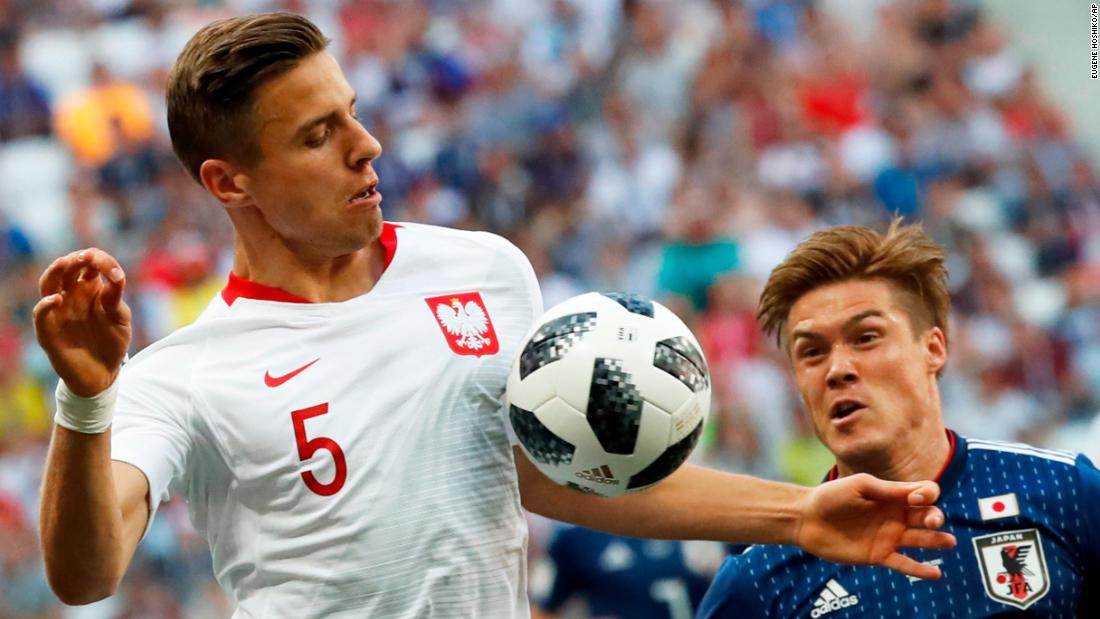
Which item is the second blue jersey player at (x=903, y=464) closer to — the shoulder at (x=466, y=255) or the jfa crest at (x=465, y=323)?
the shoulder at (x=466, y=255)

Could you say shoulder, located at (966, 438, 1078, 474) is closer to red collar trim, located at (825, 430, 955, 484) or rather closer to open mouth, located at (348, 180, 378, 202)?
red collar trim, located at (825, 430, 955, 484)

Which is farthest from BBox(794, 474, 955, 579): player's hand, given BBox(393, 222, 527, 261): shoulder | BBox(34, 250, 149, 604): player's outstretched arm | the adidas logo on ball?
BBox(34, 250, 149, 604): player's outstretched arm

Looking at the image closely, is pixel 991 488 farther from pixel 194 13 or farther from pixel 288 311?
pixel 194 13

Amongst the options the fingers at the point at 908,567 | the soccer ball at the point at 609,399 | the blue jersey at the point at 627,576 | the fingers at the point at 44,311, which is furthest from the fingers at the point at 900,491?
the blue jersey at the point at 627,576

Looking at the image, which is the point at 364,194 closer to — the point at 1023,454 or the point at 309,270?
the point at 309,270

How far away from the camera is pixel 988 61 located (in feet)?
42.3

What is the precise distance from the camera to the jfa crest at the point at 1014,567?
13.9 feet

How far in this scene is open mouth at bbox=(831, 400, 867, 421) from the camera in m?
4.48

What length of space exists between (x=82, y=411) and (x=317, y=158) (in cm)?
85

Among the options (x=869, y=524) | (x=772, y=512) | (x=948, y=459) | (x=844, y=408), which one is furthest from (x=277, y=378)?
(x=948, y=459)

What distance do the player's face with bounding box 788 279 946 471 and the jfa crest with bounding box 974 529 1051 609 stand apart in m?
0.37

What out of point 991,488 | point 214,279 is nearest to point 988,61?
point 214,279

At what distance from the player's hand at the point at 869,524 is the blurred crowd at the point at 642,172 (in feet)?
19.6

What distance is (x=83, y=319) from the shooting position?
3279 mm
